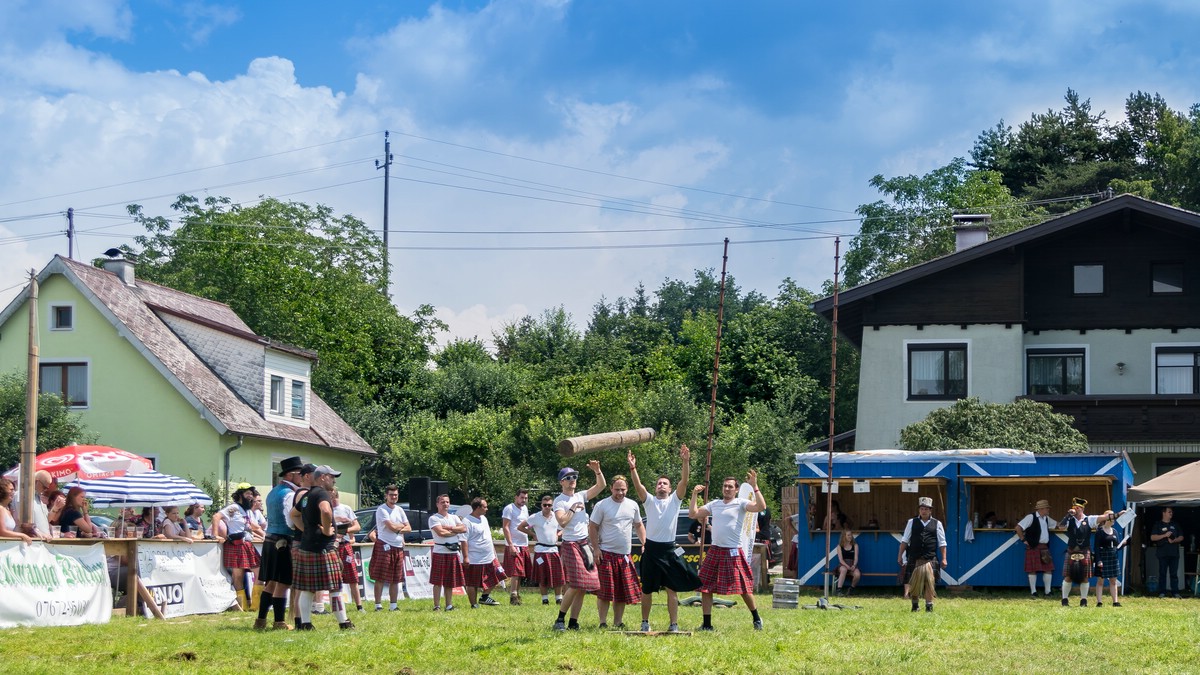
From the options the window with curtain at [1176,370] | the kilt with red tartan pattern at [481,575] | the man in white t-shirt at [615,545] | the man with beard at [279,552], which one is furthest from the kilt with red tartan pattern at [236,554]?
the window with curtain at [1176,370]

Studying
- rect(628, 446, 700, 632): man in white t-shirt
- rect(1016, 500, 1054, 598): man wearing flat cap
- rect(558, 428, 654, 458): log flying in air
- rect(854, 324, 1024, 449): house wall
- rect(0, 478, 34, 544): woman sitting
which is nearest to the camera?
rect(558, 428, 654, 458): log flying in air

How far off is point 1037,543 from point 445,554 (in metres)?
10.4

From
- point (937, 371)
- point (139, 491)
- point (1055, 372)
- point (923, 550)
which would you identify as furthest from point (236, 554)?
point (1055, 372)

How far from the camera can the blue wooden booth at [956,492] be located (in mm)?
25188

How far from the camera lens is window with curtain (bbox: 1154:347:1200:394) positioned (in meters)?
35.2

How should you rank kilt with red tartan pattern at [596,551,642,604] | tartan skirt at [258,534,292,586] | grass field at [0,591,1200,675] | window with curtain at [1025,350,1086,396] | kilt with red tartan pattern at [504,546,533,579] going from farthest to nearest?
window with curtain at [1025,350,1086,396] → kilt with red tartan pattern at [504,546,533,579] → kilt with red tartan pattern at [596,551,642,604] → tartan skirt at [258,534,292,586] → grass field at [0,591,1200,675]

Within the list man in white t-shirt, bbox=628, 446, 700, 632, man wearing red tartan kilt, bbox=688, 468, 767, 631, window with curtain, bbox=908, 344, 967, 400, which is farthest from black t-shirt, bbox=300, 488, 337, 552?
window with curtain, bbox=908, 344, 967, 400

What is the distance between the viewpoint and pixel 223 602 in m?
19.0

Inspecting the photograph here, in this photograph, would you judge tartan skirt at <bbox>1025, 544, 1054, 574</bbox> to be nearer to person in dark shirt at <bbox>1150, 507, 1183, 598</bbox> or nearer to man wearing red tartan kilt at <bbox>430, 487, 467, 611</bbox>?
person in dark shirt at <bbox>1150, 507, 1183, 598</bbox>

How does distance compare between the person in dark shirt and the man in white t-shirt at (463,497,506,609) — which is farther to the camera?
the person in dark shirt

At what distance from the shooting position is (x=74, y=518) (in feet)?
59.8

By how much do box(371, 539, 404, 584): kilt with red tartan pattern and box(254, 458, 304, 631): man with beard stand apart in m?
5.23

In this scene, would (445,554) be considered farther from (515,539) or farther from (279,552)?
(279,552)

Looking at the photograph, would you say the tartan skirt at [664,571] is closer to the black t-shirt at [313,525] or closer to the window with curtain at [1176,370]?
the black t-shirt at [313,525]
